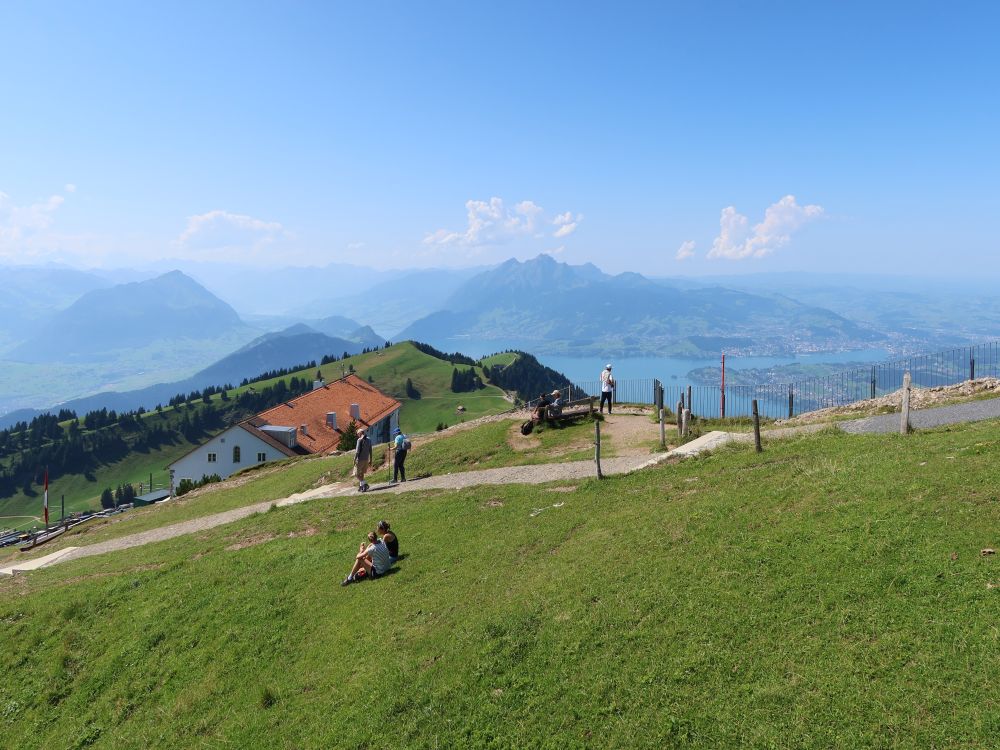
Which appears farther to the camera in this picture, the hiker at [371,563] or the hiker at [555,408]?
the hiker at [555,408]

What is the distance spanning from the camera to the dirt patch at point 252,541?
70.4ft

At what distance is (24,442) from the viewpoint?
7761 inches

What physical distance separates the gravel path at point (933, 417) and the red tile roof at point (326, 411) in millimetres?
65422

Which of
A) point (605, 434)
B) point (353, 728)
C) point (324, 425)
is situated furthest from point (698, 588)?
point (324, 425)

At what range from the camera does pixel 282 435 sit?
79.9 meters

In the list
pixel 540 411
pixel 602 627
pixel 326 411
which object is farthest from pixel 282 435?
pixel 602 627

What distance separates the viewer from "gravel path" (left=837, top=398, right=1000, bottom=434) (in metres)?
21.0

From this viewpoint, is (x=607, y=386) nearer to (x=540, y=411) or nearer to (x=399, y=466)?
(x=540, y=411)

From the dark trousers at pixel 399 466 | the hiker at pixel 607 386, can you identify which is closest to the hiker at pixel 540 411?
the hiker at pixel 607 386

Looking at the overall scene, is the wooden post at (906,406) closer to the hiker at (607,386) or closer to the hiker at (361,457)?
the hiker at (607,386)

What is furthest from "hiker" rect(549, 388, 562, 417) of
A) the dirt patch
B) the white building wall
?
the white building wall

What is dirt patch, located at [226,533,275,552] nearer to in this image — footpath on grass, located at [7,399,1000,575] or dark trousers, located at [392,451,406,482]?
footpath on grass, located at [7,399,1000,575]

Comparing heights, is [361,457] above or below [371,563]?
below

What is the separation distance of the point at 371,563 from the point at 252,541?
861 centimetres
